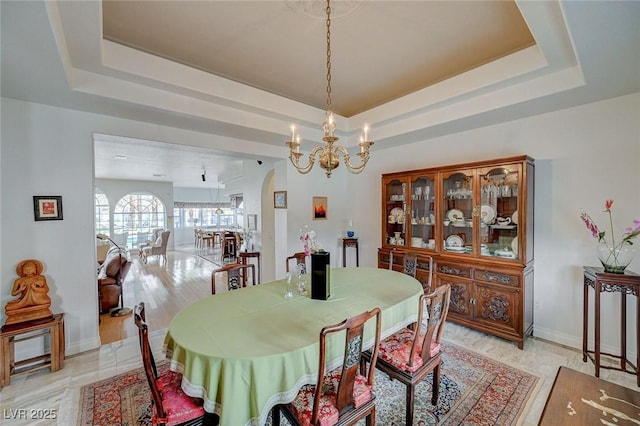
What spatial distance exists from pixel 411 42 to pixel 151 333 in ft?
14.1

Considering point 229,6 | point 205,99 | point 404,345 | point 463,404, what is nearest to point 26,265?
point 205,99

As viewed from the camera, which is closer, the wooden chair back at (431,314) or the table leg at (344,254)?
Answer: the wooden chair back at (431,314)

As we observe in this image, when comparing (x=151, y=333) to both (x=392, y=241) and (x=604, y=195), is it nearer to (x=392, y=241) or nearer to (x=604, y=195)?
(x=392, y=241)

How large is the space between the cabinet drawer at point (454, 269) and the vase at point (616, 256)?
1.11m

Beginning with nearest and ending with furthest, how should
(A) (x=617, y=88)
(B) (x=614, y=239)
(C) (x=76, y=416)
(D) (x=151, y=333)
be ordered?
1. (C) (x=76, y=416)
2. (A) (x=617, y=88)
3. (B) (x=614, y=239)
4. (D) (x=151, y=333)

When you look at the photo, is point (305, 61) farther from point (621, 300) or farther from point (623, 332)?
point (623, 332)

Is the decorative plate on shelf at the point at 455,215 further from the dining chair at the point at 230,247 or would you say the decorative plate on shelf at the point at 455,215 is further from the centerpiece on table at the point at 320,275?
the dining chair at the point at 230,247

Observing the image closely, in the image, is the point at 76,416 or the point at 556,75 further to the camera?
the point at 556,75

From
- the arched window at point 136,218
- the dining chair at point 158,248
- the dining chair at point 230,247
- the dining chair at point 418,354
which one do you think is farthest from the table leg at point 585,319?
the arched window at point 136,218

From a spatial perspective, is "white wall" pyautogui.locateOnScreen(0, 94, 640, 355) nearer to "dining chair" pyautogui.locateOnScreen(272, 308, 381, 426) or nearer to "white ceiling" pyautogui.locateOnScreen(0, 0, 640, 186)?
"white ceiling" pyautogui.locateOnScreen(0, 0, 640, 186)

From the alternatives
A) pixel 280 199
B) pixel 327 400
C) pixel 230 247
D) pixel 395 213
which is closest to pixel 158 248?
pixel 230 247

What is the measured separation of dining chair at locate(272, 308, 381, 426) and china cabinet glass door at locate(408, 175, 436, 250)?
248cm

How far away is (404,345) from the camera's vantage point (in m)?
1.96

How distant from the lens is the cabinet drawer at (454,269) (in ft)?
10.1
